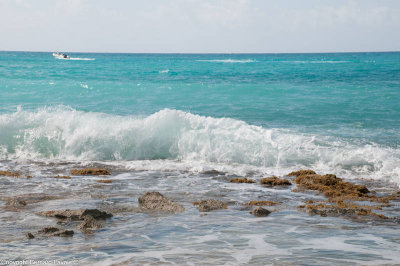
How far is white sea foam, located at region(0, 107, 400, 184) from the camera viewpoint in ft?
45.0

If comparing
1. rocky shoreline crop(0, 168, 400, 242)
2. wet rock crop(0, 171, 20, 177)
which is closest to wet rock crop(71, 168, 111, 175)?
rocky shoreline crop(0, 168, 400, 242)

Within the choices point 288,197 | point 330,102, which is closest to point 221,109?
point 330,102

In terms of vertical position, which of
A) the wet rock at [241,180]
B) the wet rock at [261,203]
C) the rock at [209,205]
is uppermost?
the rock at [209,205]

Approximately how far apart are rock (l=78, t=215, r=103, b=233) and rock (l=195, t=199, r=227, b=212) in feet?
6.72

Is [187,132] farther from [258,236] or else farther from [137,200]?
[258,236]

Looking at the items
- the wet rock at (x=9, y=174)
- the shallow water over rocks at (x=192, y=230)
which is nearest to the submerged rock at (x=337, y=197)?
the shallow water over rocks at (x=192, y=230)

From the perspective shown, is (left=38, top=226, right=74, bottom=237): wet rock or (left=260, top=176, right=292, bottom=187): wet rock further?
(left=260, top=176, right=292, bottom=187): wet rock

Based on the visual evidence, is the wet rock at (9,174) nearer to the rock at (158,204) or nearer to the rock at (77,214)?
the rock at (77,214)

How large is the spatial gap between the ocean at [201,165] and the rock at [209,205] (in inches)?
9.0

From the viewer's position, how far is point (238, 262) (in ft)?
20.2

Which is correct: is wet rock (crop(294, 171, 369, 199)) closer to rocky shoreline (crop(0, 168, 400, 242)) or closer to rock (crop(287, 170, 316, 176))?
rocky shoreline (crop(0, 168, 400, 242))

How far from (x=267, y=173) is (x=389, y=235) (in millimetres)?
5588

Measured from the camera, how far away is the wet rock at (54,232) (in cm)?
710

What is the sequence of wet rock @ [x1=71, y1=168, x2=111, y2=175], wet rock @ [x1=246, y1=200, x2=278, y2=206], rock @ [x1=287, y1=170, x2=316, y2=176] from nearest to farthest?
wet rock @ [x1=246, y1=200, x2=278, y2=206] → rock @ [x1=287, y1=170, x2=316, y2=176] → wet rock @ [x1=71, y1=168, x2=111, y2=175]
